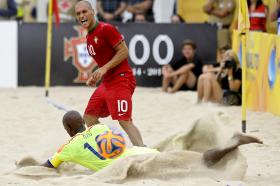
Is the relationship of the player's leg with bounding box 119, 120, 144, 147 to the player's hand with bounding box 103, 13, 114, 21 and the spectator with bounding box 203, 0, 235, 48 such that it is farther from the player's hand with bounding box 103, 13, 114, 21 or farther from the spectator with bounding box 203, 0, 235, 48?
the player's hand with bounding box 103, 13, 114, 21

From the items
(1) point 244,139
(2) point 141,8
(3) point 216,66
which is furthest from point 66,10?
(1) point 244,139

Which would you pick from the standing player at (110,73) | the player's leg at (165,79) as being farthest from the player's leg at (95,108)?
the player's leg at (165,79)

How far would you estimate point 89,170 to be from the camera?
27.8ft

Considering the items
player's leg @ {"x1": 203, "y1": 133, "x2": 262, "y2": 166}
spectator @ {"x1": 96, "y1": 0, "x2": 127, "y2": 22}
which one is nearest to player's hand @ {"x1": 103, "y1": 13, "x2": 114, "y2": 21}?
spectator @ {"x1": 96, "y1": 0, "x2": 127, "y2": 22}

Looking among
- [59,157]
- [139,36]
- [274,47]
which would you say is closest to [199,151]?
[59,157]

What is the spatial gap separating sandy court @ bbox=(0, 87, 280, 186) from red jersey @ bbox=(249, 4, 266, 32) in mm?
1635

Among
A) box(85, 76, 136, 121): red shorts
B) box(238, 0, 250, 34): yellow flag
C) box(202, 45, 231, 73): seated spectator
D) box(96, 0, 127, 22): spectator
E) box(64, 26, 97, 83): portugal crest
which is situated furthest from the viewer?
box(96, 0, 127, 22): spectator

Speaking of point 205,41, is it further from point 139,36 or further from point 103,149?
point 103,149

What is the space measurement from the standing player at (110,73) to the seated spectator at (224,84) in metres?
5.22

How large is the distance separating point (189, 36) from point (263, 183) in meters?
9.88

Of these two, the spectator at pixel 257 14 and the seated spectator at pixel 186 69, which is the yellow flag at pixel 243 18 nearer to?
the spectator at pixel 257 14

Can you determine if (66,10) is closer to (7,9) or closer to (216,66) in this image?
(7,9)

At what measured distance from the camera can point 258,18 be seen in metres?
16.0

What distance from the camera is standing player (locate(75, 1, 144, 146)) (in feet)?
29.9
